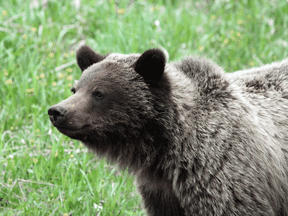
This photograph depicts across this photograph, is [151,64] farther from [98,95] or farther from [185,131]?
[185,131]

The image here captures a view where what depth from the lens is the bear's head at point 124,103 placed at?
11.8 feet

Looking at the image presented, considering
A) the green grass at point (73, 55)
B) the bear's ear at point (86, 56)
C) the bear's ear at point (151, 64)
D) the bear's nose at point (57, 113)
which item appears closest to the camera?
the bear's nose at point (57, 113)

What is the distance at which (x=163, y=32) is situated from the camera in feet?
24.7

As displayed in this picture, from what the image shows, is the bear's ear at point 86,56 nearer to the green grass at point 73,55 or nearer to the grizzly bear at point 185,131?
the grizzly bear at point 185,131

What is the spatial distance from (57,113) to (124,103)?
2.13 feet

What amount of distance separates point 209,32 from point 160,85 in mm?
4618

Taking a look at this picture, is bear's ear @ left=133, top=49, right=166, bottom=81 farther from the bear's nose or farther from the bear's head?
the bear's nose

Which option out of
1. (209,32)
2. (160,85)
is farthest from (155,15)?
(160,85)

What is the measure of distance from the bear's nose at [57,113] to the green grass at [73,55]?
47.7 inches

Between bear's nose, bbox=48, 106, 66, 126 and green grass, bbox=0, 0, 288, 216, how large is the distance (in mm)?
1211

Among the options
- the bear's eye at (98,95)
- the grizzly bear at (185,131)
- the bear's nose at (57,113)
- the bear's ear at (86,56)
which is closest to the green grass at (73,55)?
the grizzly bear at (185,131)

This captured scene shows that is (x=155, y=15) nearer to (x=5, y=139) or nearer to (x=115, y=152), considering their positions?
(x=5, y=139)

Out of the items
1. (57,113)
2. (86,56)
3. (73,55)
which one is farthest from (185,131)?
(73,55)

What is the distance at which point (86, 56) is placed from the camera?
4113 mm
